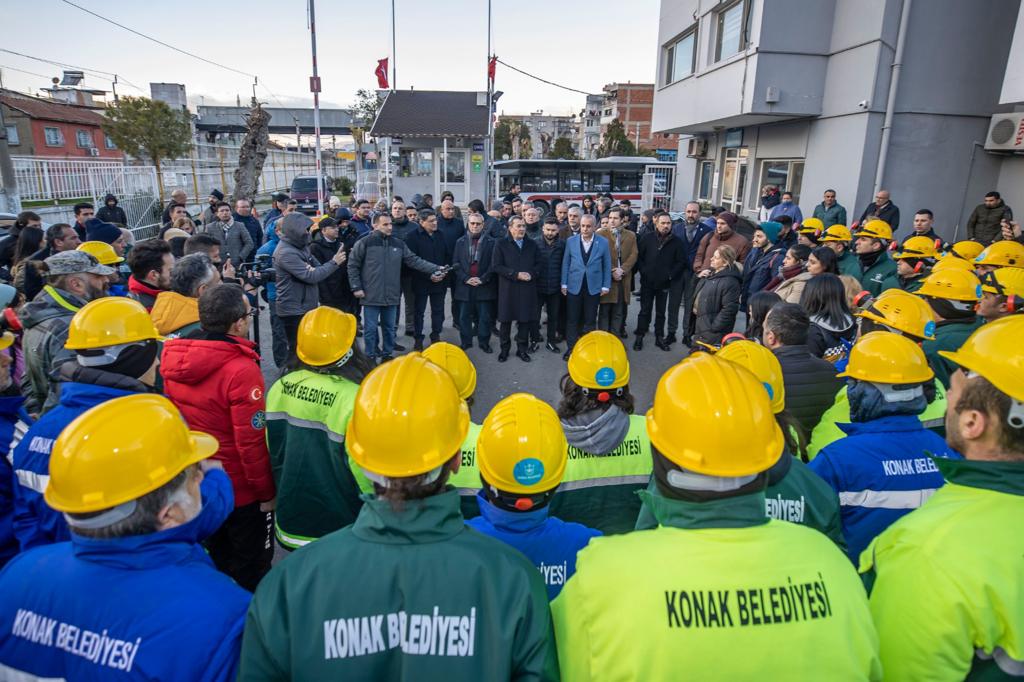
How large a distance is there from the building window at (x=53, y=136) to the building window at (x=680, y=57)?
39.1m

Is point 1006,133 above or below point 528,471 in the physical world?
above

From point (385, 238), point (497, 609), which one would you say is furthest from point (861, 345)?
point (385, 238)

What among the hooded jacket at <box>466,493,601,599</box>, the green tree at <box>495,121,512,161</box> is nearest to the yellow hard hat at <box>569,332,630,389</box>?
the hooded jacket at <box>466,493,601,599</box>

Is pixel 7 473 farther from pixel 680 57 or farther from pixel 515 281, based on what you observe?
pixel 680 57

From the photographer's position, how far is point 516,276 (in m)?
7.21

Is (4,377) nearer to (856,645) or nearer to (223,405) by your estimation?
(223,405)

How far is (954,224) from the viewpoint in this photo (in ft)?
36.8

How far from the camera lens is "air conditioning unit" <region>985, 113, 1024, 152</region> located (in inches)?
385

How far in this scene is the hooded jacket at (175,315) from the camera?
11.5 ft

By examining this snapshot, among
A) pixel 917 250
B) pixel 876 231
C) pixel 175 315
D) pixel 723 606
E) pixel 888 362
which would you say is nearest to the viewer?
pixel 723 606

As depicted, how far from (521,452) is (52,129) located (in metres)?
47.7

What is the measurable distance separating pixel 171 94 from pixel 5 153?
37.0m

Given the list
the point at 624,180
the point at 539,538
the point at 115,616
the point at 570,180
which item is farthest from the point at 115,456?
the point at 624,180

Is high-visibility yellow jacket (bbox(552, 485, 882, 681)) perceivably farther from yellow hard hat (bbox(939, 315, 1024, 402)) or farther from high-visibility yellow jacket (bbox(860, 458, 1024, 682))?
yellow hard hat (bbox(939, 315, 1024, 402))
